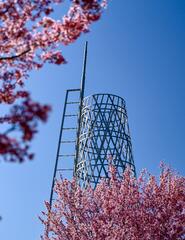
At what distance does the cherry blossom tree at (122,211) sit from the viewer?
1455 centimetres

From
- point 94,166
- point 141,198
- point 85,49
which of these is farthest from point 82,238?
point 85,49

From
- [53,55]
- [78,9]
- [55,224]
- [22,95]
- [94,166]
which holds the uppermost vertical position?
[94,166]

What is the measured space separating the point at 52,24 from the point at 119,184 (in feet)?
39.1

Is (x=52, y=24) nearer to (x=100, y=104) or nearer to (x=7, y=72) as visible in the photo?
(x=7, y=72)

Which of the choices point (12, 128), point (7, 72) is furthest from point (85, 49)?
point (12, 128)

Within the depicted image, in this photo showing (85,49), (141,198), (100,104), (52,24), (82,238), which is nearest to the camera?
(52,24)

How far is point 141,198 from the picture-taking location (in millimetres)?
16281

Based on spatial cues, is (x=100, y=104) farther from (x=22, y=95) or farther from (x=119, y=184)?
(x=22, y=95)

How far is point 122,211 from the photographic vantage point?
49.3ft

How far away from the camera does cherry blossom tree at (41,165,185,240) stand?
14547 millimetres

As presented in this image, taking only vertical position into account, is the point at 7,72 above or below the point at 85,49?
below

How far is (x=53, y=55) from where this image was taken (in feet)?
20.4

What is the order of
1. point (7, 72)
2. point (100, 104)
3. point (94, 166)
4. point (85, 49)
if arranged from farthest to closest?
point (85, 49)
point (100, 104)
point (94, 166)
point (7, 72)

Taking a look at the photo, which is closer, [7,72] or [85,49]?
[7,72]
